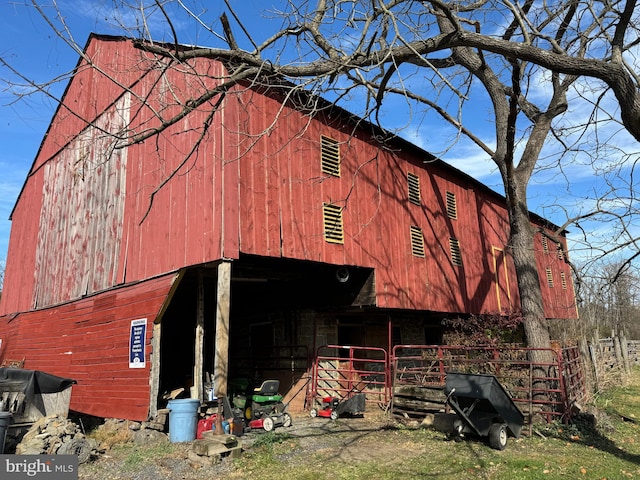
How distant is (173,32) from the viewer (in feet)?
15.2

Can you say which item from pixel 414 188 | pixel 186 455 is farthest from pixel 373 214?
pixel 186 455

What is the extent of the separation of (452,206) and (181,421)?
36.6 ft

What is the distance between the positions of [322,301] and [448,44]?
7703 millimetres

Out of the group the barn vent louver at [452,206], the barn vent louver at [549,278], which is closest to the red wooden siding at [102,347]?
the barn vent louver at [452,206]

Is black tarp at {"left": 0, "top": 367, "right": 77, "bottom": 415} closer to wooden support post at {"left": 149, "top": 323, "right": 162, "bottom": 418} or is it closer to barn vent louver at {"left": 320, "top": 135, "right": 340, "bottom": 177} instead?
wooden support post at {"left": 149, "top": 323, "right": 162, "bottom": 418}

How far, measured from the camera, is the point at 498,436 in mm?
7117

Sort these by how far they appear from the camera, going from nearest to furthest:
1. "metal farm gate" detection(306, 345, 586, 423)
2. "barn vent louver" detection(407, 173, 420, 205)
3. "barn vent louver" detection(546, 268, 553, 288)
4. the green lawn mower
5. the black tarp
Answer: the black tarp < "metal farm gate" detection(306, 345, 586, 423) < the green lawn mower < "barn vent louver" detection(407, 173, 420, 205) < "barn vent louver" detection(546, 268, 553, 288)

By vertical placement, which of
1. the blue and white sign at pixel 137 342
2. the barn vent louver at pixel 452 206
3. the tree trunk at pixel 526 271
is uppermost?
the barn vent louver at pixel 452 206

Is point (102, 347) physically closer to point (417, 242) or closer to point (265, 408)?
point (265, 408)

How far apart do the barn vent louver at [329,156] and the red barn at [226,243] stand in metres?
0.04

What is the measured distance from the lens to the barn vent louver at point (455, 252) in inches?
591

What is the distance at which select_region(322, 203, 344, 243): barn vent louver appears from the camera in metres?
10.7

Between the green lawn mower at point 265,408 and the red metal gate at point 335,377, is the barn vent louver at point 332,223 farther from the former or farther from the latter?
the green lawn mower at point 265,408

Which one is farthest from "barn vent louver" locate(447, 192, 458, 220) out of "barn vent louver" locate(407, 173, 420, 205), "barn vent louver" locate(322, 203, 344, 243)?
"barn vent louver" locate(322, 203, 344, 243)
